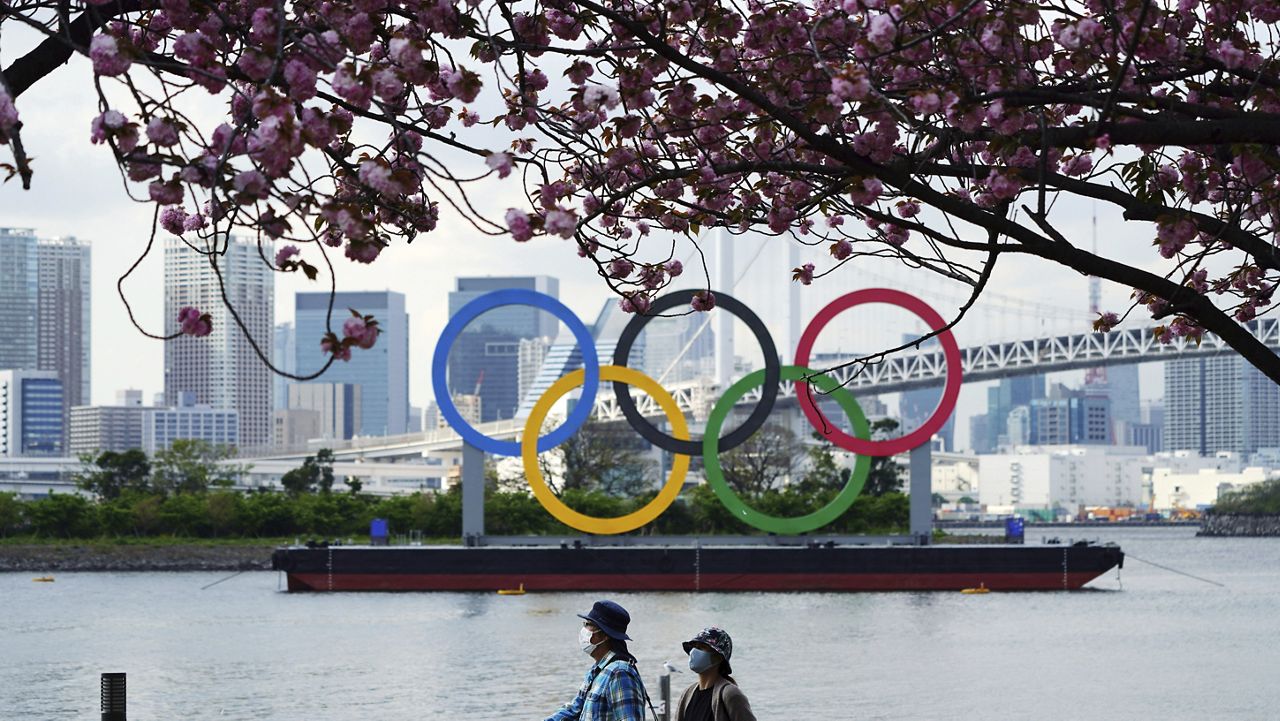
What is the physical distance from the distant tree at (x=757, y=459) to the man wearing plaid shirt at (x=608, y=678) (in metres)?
59.0

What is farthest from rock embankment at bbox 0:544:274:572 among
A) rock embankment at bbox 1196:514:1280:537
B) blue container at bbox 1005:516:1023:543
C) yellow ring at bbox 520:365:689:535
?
rock embankment at bbox 1196:514:1280:537

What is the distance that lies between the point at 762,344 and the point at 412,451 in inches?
2858

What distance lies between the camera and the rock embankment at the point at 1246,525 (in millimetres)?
107000

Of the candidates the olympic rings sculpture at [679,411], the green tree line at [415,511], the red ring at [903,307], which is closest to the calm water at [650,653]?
the olympic rings sculpture at [679,411]

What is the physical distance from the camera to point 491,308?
3738 centimetres

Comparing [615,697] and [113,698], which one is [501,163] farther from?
[113,698]

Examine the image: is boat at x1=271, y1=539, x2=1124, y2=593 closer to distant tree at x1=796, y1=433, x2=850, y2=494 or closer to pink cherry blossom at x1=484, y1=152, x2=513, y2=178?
distant tree at x1=796, y1=433, x2=850, y2=494

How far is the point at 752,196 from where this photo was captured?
7.80m

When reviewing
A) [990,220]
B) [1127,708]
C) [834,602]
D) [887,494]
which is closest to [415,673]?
[1127,708]

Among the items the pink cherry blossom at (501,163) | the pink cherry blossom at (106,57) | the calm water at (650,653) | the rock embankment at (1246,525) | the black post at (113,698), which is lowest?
the rock embankment at (1246,525)

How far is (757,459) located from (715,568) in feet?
102

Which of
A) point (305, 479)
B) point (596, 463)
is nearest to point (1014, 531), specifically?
point (596, 463)

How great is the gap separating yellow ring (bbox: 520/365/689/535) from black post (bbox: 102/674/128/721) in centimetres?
2372

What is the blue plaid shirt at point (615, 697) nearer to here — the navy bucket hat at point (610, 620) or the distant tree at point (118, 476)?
the navy bucket hat at point (610, 620)
